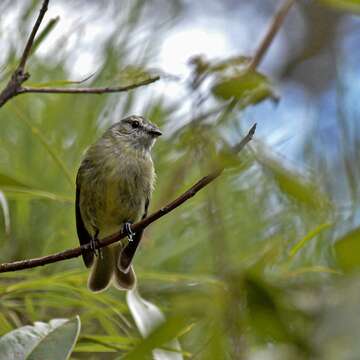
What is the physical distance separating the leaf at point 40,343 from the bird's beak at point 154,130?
105cm

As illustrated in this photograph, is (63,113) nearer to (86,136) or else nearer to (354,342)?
(86,136)

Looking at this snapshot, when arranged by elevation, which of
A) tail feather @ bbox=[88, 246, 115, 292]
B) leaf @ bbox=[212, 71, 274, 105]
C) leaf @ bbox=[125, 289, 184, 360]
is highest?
leaf @ bbox=[212, 71, 274, 105]

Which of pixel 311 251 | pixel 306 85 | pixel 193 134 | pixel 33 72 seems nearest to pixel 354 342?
pixel 193 134

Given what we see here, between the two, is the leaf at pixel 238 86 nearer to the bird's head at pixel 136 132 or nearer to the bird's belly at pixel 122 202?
the bird's head at pixel 136 132

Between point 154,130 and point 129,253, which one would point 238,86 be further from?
point 154,130

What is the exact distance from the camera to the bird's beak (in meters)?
2.24

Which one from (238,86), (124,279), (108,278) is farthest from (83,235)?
(238,86)

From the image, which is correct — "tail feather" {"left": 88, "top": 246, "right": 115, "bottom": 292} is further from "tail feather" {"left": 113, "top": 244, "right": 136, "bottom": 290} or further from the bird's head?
the bird's head

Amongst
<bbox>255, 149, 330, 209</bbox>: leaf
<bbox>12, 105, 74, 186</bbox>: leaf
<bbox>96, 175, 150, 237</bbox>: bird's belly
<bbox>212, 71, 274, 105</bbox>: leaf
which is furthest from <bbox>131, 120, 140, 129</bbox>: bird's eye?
<bbox>255, 149, 330, 209</bbox>: leaf

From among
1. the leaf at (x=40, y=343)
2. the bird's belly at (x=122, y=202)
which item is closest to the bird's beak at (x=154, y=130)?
the bird's belly at (x=122, y=202)

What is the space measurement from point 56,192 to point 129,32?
0.58 metres

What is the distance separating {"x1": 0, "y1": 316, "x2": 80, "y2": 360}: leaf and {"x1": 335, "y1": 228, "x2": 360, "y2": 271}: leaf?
30.1 inches

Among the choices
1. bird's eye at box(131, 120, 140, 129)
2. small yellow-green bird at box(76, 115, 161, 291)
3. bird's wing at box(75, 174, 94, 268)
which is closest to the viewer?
Answer: bird's wing at box(75, 174, 94, 268)

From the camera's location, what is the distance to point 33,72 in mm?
2229
